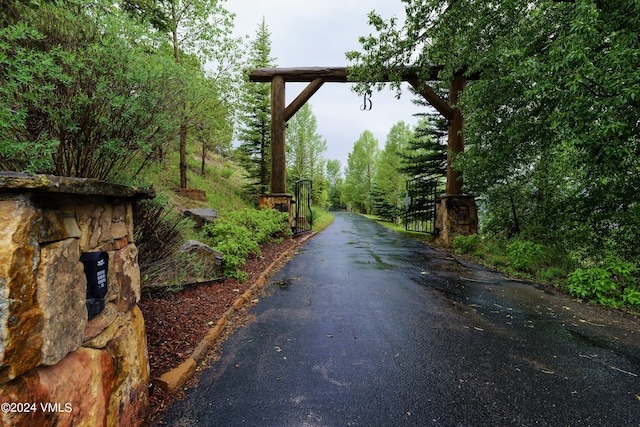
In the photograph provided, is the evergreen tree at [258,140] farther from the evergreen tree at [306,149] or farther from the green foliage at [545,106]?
the green foliage at [545,106]

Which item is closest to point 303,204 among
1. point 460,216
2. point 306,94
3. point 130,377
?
point 306,94

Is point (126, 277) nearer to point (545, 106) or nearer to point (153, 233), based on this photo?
point (153, 233)

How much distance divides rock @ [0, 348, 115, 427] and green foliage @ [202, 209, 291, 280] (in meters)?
2.84

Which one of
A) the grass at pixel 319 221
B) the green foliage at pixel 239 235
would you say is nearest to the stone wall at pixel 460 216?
the green foliage at pixel 239 235

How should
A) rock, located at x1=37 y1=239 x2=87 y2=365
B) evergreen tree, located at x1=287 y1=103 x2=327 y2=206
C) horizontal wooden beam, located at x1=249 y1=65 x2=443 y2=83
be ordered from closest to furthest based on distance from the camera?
rock, located at x1=37 y1=239 x2=87 y2=365, horizontal wooden beam, located at x1=249 y1=65 x2=443 y2=83, evergreen tree, located at x1=287 y1=103 x2=327 y2=206

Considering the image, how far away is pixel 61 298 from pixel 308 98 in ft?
28.5

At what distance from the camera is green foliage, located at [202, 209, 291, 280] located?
14.3ft

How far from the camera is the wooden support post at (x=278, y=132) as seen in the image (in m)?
8.83

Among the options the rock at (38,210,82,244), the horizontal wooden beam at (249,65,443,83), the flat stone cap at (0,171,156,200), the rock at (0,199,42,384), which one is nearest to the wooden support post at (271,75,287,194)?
the horizontal wooden beam at (249,65,443,83)

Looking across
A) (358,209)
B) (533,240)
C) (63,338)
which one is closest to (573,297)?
(533,240)

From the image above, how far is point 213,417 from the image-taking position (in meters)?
1.78

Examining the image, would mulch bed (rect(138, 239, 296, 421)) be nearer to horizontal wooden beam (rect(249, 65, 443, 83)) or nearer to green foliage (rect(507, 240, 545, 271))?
green foliage (rect(507, 240, 545, 271))

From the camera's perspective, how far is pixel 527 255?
5395mm

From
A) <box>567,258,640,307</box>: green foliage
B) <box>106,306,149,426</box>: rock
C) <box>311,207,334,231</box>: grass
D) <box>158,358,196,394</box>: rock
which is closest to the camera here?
<box>106,306,149,426</box>: rock
